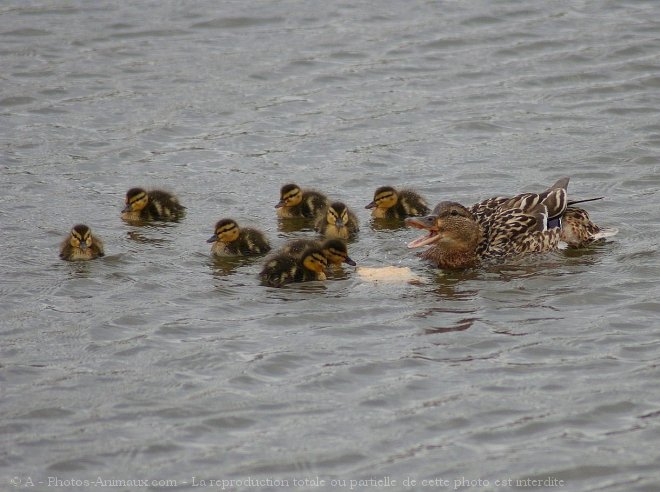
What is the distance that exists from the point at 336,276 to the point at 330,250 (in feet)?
0.54

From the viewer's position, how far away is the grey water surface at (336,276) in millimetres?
5453

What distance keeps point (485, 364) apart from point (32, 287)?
262 centimetres

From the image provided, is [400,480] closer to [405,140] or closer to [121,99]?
[405,140]

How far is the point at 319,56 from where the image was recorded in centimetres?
1181

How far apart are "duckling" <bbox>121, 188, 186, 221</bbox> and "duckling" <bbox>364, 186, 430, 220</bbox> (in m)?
1.30

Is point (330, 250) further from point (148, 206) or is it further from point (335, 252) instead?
point (148, 206)

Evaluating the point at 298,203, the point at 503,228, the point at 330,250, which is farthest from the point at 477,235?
the point at 298,203

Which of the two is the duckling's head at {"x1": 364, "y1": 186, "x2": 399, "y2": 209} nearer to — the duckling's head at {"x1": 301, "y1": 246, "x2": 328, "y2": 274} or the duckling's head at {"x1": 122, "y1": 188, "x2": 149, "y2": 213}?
the duckling's head at {"x1": 301, "y1": 246, "x2": 328, "y2": 274}

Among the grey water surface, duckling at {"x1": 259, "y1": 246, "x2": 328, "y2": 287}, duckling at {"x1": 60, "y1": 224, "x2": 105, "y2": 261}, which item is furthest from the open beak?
duckling at {"x1": 60, "y1": 224, "x2": 105, "y2": 261}

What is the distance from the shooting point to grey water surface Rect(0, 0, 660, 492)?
5.45m

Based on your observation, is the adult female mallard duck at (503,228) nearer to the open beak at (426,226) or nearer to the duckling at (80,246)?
the open beak at (426,226)

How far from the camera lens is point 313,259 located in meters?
7.51

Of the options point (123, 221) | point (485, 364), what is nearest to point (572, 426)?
point (485, 364)

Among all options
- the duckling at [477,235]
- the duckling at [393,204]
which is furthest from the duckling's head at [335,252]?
the duckling at [393,204]
